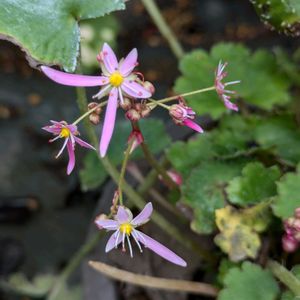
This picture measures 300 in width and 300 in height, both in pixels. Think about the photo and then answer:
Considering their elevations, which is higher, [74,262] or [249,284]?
[249,284]

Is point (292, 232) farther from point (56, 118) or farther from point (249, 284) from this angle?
point (56, 118)

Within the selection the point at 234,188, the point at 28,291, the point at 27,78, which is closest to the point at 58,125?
the point at 234,188

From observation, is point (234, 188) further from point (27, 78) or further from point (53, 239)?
point (27, 78)

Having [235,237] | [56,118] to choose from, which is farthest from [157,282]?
[56,118]

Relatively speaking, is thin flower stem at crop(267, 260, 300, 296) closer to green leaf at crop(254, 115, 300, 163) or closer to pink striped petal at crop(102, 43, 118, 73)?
green leaf at crop(254, 115, 300, 163)

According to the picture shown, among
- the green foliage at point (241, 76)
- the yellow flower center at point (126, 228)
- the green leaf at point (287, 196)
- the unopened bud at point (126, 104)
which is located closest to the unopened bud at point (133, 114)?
the unopened bud at point (126, 104)

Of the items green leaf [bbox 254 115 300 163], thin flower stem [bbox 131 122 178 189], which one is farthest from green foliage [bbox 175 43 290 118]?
thin flower stem [bbox 131 122 178 189]
